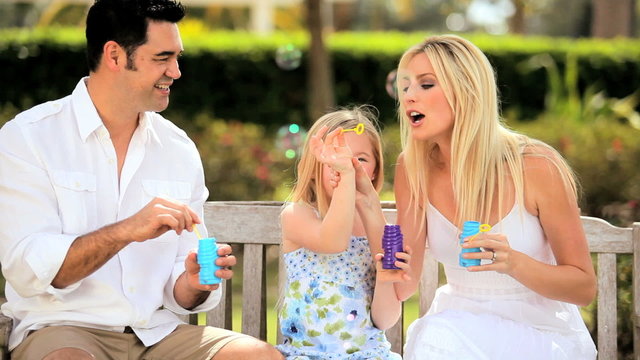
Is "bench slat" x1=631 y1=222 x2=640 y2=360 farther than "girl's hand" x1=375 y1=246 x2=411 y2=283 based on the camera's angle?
Yes

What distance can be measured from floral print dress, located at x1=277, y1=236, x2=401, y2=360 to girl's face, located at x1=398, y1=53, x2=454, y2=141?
0.51 meters

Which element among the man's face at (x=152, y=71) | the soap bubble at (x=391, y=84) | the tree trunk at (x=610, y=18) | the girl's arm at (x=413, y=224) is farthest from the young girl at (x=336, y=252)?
the tree trunk at (x=610, y=18)

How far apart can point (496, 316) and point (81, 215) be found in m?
1.47

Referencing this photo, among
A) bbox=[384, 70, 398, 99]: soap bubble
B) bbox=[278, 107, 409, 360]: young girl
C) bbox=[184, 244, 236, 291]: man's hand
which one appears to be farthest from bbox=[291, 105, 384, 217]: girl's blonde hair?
bbox=[384, 70, 398, 99]: soap bubble

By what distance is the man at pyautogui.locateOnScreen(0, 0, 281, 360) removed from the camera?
3160mm

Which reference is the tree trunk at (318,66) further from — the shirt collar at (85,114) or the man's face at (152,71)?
the shirt collar at (85,114)

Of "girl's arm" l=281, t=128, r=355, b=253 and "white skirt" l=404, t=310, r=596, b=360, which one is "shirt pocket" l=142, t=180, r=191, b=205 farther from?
"white skirt" l=404, t=310, r=596, b=360

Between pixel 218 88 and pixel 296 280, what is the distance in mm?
10044

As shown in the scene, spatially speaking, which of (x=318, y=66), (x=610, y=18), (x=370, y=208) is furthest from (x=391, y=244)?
(x=610, y=18)

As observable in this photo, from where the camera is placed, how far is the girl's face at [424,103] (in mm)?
3479

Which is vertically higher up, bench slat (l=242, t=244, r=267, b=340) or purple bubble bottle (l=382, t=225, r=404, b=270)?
purple bubble bottle (l=382, t=225, r=404, b=270)

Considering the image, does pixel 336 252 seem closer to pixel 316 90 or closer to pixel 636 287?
pixel 636 287

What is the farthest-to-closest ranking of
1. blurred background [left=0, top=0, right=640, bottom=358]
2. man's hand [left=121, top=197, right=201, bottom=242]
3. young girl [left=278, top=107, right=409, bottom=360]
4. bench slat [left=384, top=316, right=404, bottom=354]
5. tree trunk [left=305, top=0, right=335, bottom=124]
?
tree trunk [left=305, top=0, right=335, bottom=124], blurred background [left=0, top=0, right=640, bottom=358], bench slat [left=384, top=316, right=404, bottom=354], young girl [left=278, top=107, right=409, bottom=360], man's hand [left=121, top=197, right=201, bottom=242]

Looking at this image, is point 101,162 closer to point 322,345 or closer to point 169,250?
point 169,250
